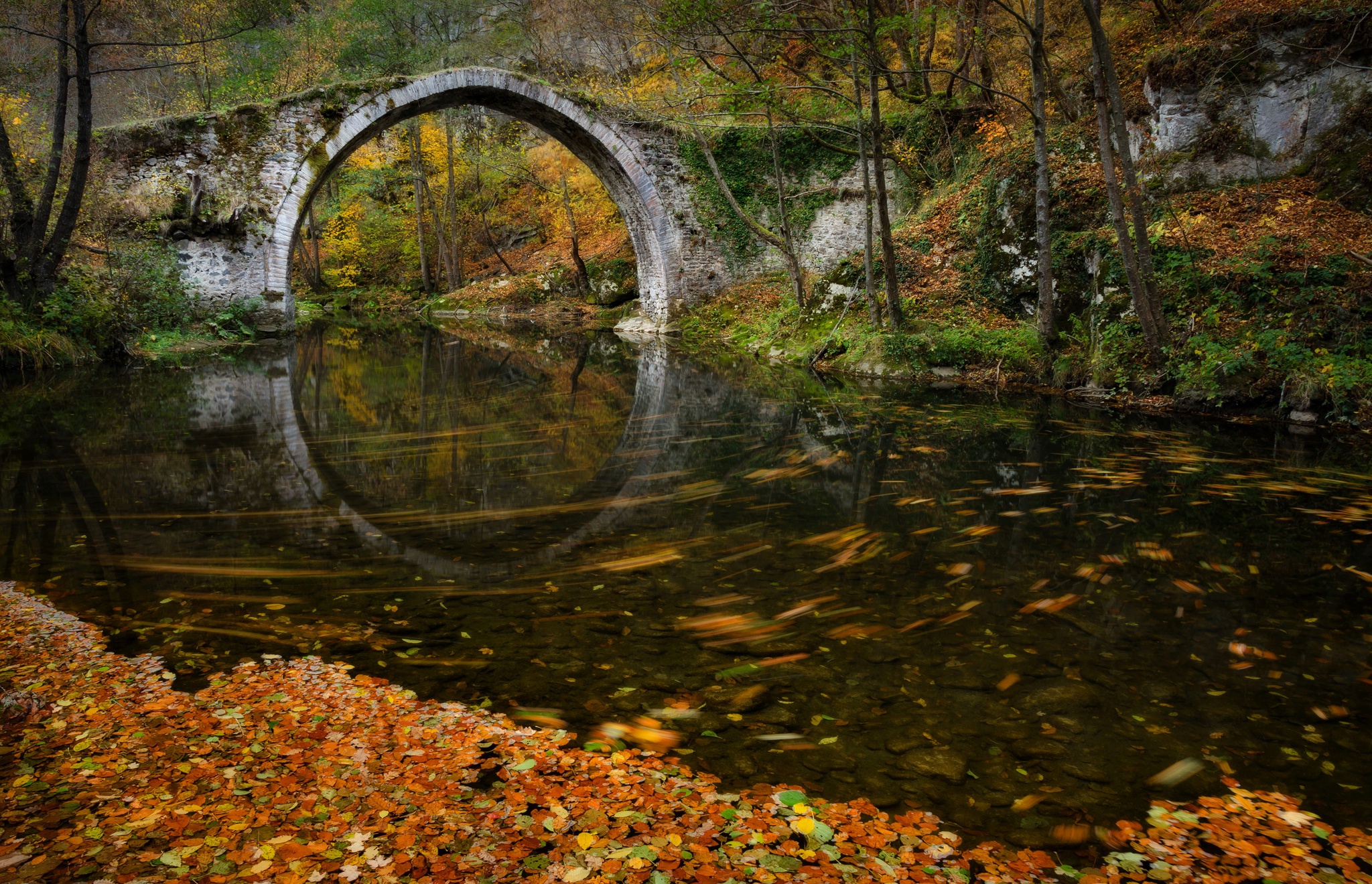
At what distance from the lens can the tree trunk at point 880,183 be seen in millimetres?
8578

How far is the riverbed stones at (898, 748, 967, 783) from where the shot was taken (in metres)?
2.03

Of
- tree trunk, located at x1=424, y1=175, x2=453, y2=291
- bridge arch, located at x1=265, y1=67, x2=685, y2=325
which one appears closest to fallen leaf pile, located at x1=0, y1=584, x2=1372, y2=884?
bridge arch, located at x1=265, y1=67, x2=685, y2=325

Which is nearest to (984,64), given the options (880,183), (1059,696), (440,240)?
(880,183)

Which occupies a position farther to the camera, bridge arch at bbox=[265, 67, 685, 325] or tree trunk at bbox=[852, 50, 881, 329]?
bridge arch at bbox=[265, 67, 685, 325]

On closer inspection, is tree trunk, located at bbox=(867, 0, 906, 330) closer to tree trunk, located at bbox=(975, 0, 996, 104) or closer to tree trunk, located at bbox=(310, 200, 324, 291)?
tree trunk, located at bbox=(975, 0, 996, 104)

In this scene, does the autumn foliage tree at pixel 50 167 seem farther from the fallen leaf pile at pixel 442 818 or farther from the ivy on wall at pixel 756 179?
the fallen leaf pile at pixel 442 818

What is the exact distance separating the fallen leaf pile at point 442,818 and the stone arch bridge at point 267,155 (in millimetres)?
13943

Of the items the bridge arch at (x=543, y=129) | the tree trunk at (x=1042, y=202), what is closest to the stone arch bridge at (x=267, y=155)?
the bridge arch at (x=543, y=129)

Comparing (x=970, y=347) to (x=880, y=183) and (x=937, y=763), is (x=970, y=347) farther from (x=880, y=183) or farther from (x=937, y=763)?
(x=937, y=763)

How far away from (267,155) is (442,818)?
15197 millimetres

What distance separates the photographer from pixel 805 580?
334 centimetres

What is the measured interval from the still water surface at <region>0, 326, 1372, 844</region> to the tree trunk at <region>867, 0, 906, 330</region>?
3.52m

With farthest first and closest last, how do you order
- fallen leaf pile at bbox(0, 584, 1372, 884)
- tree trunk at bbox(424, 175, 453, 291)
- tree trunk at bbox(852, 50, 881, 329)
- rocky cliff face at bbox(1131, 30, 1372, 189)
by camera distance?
tree trunk at bbox(424, 175, 453, 291) → tree trunk at bbox(852, 50, 881, 329) → rocky cliff face at bbox(1131, 30, 1372, 189) → fallen leaf pile at bbox(0, 584, 1372, 884)

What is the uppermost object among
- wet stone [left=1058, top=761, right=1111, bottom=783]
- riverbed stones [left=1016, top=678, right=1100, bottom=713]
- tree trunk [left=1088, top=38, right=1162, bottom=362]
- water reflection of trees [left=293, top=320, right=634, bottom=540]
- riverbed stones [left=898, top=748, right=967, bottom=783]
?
tree trunk [left=1088, top=38, right=1162, bottom=362]
